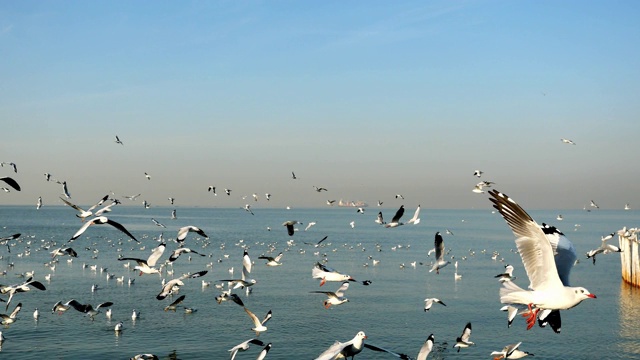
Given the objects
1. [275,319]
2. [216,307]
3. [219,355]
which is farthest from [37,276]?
[219,355]

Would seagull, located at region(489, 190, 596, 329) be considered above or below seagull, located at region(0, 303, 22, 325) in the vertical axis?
above

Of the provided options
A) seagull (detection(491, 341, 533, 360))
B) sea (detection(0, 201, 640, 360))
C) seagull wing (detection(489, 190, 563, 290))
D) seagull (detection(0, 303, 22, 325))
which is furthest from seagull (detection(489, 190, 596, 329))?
seagull (detection(0, 303, 22, 325))

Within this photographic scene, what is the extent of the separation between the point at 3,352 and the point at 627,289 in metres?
46.8

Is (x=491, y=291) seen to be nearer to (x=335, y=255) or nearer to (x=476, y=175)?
(x=476, y=175)

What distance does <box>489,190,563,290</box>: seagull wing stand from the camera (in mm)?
11641

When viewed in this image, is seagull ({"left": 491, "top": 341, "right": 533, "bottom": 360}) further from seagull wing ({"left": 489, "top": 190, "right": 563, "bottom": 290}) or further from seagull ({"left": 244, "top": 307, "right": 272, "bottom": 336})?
seagull wing ({"left": 489, "top": 190, "right": 563, "bottom": 290})

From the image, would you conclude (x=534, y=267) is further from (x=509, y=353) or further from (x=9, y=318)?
(x=9, y=318)

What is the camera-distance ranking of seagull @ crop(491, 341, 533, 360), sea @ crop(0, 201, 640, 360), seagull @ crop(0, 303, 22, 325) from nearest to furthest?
seagull @ crop(491, 341, 533, 360) → sea @ crop(0, 201, 640, 360) → seagull @ crop(0, 303, 22, 325)

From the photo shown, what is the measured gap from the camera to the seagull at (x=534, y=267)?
11.7 metres

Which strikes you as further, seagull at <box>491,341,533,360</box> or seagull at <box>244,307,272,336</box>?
seagull at <box>244,307,272,336</box>

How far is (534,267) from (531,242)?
73cm

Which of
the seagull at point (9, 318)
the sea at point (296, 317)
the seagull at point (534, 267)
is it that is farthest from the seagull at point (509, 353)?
the seagull at point (9, 318)

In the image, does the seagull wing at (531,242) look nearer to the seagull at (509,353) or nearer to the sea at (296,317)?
the seagull at (509,353)

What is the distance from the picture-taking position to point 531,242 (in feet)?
39.3
